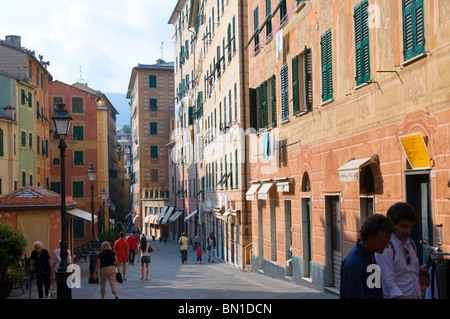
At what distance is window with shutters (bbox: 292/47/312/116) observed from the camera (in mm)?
20219

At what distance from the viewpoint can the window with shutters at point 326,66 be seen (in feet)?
59.4

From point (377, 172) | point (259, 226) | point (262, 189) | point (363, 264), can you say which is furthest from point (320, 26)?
Result: point (363, 264)

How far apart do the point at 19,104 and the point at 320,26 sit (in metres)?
31.6

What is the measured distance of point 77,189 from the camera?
62.8 meters

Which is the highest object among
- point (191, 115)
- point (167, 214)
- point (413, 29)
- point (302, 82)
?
point (191, 115)

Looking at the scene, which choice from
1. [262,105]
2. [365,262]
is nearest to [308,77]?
[262,105]

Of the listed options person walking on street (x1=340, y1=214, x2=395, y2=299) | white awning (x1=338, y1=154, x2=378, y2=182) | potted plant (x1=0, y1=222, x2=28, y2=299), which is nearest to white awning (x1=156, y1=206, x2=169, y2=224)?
potted plant (x1=0, y1=222, x2=28, y2=299)

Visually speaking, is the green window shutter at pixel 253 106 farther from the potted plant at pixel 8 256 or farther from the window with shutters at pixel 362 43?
the window with shutters at pixel 362 43

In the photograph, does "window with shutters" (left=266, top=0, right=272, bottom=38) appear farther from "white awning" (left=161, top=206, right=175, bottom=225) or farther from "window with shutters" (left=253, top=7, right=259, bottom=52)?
"white awning" (left=161, top=206, right=175, bottom=225)

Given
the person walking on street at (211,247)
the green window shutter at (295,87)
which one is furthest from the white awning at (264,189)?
the person walking on street at (211,247)

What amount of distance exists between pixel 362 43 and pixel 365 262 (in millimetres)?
10096

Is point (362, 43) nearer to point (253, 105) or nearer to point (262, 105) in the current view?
point (262, 105)

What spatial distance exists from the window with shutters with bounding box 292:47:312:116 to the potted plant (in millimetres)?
8997

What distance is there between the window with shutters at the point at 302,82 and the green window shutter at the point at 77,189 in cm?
4376
